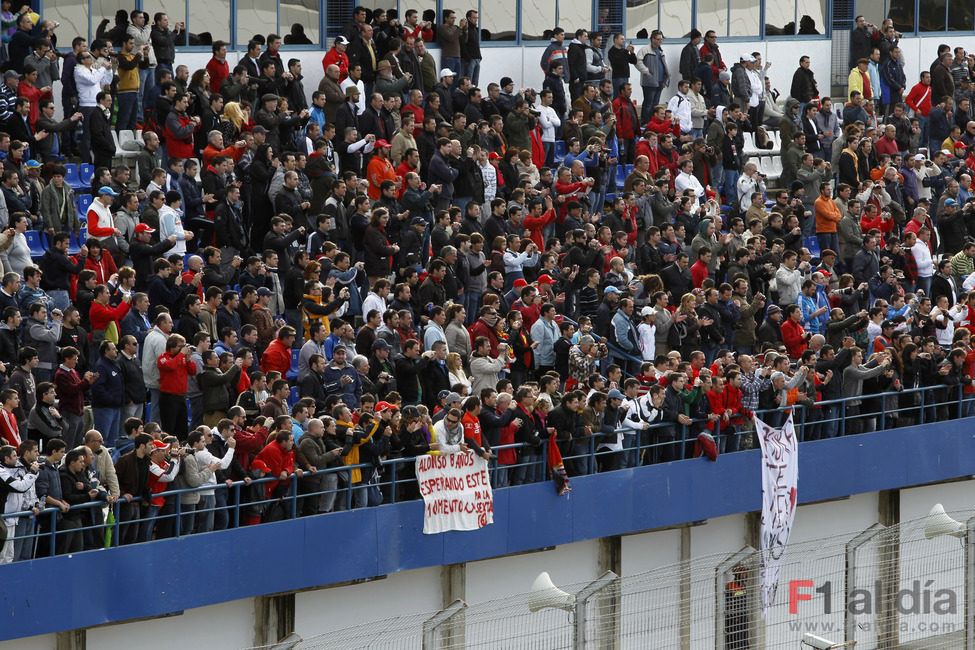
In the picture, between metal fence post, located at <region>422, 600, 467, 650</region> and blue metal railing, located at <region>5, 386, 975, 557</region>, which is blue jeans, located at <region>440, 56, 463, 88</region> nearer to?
blue metal railing, located at <region>5, 386, 975, 557</region>

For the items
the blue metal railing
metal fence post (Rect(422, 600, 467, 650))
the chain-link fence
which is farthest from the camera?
the blue metal railing

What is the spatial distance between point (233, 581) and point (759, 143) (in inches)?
627

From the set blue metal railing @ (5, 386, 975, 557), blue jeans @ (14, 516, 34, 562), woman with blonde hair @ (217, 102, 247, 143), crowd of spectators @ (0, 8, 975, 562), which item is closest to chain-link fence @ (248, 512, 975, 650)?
blue metal railing @ (5, 386, 975, 557)

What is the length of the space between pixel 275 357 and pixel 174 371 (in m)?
1.61

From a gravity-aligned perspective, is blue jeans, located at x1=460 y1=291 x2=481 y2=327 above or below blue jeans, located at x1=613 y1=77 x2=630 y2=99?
below

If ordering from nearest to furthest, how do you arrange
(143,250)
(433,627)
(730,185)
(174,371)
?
(433,627) → (174,371) → (143,250) → (730,185)

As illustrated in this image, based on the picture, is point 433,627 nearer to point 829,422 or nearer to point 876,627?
point 876,627

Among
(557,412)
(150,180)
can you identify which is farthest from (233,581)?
(150,180)

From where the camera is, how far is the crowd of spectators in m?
17.5

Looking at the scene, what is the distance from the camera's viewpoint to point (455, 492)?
19156 mm

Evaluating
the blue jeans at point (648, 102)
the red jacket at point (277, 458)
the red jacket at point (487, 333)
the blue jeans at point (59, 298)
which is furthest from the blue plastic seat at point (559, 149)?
the red jacket at point (277, 458)

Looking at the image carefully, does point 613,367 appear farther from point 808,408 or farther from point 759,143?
point 759,143

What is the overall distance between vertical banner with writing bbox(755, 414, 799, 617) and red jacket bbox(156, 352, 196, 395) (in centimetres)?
781

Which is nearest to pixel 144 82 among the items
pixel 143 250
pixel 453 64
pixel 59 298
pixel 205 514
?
pixel 143 250
